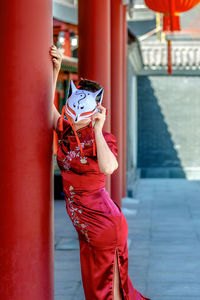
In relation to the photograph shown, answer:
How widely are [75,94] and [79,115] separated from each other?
139 mm

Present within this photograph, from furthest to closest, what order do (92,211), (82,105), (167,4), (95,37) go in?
(167,4) → (95,37) → (92,211) → (82,105)

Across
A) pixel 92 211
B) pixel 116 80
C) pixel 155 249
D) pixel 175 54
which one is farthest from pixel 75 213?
pixel 175 54

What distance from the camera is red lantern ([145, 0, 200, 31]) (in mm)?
6366

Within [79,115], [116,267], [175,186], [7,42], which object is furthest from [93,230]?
[175,186]

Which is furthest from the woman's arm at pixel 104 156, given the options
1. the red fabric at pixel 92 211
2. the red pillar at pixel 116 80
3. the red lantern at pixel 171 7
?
the red pillar at pixel 116 80

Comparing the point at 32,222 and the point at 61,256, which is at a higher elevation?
the point at 32,222

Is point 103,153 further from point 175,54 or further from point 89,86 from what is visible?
point 175,54

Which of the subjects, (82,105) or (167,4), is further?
(167,4)

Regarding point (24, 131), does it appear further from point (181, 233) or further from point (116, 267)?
point (181, 233)

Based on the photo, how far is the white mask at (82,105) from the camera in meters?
3.04

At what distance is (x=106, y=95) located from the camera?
588cm

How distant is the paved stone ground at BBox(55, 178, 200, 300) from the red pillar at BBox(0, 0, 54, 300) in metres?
1.52

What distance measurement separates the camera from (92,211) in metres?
3.14

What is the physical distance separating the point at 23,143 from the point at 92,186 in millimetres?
475
